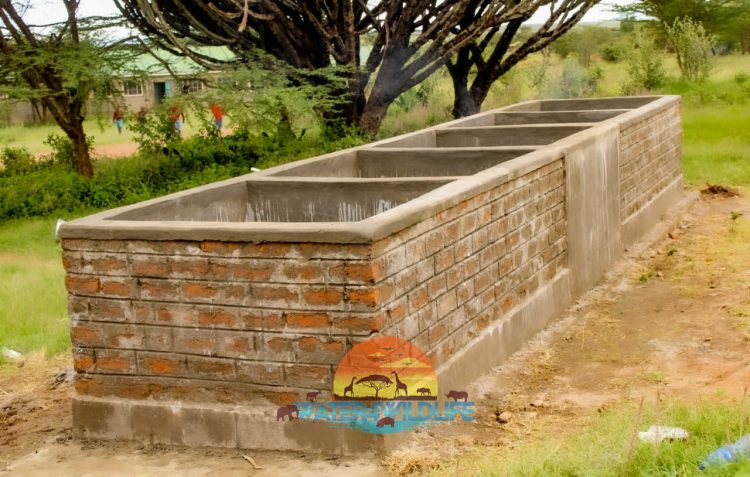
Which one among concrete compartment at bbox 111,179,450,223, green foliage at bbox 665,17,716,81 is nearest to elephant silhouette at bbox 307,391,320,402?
concrete compartment at bbox 111,179,450,223

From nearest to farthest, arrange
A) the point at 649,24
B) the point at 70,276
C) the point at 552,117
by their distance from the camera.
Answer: the point at 70,276 < the point at 552,117 < the point at 649,24

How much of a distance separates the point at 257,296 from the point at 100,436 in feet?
4.32

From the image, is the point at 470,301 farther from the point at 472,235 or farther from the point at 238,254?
the point at 238,254

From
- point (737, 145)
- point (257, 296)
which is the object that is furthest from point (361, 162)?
point (737, 145)

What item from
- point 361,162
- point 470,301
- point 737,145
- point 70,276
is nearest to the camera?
point 70,276

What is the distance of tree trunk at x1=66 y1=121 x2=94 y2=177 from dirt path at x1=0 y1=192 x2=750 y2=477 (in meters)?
9.27

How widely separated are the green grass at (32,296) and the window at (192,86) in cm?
398

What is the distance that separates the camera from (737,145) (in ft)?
56.9

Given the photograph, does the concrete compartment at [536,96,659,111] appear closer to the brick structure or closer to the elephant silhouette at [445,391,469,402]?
the brick structure

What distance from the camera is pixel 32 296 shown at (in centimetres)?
974

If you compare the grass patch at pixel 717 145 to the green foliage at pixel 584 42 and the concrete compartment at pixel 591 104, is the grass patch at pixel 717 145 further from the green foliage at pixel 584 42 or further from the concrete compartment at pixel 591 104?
the green foliage at pixel 584 42

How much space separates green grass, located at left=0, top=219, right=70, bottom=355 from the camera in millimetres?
8266

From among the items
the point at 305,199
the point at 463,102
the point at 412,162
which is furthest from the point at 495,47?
the point at 305,199

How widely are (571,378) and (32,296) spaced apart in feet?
17.6
